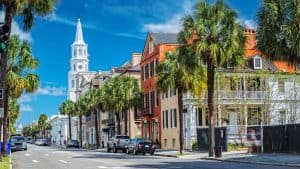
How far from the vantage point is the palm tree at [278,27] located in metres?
28.2

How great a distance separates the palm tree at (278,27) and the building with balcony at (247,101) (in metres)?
27.7

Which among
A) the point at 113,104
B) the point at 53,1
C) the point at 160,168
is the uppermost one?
the point at 53,1

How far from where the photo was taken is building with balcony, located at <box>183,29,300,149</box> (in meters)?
57.3

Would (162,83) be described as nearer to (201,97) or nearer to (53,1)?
(201,97)

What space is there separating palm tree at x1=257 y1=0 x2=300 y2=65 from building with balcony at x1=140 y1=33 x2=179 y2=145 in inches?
1462

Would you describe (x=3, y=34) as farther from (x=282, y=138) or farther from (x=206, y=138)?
(x=206, y=138)

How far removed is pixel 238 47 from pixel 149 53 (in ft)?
104

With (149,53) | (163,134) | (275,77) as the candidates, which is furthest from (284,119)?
(149,53)

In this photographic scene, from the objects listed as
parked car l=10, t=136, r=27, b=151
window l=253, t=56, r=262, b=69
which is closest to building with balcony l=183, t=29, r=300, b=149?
window l=253, t=56, r=262, b=69

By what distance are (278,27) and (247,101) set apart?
3004 cm

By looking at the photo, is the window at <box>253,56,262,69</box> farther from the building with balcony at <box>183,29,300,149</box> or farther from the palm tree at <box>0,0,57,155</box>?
the palm tree at <box>0,0,57,155</box>

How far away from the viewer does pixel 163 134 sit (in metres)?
66.6

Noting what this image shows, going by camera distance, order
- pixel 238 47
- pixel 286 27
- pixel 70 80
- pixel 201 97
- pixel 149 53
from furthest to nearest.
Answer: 1. pixel 70 80
2. pixel 149 53
3. pixel 201 97
4. pixel 238 47
5. pixel 286 27

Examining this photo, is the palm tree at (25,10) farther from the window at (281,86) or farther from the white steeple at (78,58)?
the white steeple at (78,58)
